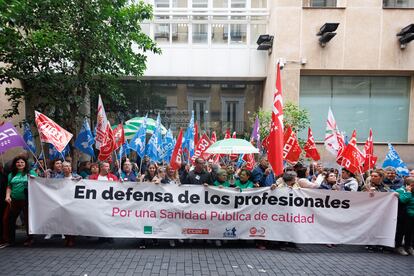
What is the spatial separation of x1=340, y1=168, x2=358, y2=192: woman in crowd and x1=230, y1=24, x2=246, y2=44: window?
A: 11422mm

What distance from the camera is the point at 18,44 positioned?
304 inches

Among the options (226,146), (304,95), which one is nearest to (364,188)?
(226,146)

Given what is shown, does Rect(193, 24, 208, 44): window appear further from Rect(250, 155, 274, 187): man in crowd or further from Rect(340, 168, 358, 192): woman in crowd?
Rect(340, 168, 358, 192): woman in crowd

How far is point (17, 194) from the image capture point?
5648 millimetres

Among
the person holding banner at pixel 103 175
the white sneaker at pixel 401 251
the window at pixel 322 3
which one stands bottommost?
the white sneaker at pixel 401 251

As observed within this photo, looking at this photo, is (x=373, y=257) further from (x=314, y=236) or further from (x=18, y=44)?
(x=18, y=44)

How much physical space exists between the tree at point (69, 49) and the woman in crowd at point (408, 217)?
7.41 meters

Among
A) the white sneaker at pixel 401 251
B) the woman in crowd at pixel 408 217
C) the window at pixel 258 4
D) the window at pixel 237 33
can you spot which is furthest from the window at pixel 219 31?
the white sneaker at pixel 401 251

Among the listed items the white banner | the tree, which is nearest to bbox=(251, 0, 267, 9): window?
the tree

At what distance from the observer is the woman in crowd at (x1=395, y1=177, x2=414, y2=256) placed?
5699 mm

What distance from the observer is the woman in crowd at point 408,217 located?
18.7 ft

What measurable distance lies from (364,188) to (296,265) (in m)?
2.49

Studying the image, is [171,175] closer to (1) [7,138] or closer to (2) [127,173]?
(2) [127,173]

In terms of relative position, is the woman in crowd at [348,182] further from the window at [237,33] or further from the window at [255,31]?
the window at [237,33]
